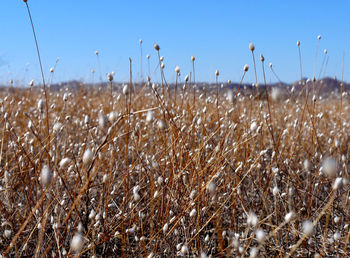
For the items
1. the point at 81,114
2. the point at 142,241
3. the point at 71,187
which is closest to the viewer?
the point at 142,241

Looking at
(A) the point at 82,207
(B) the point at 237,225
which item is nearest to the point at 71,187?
(A) the point at 82,207

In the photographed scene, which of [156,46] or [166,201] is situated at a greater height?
[156,46]

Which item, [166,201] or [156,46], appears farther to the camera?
[166,201]

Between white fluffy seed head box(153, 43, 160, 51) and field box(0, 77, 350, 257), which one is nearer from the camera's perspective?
field box(0, 77, 350, 257)

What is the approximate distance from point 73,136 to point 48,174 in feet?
6.92

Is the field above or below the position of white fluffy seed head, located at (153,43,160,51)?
below

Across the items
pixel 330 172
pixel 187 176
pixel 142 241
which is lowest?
pixel 142 241

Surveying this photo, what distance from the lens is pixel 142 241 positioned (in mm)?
1182

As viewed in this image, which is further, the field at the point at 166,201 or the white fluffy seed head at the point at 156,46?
the white fluffy seed head at the point at 156,46

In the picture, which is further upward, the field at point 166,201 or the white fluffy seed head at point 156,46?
the white fluffy seed head at point 156,46

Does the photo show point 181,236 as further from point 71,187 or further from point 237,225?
point 71,187

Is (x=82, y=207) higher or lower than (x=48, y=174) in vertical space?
lower

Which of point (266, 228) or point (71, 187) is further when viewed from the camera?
point (71, 187)

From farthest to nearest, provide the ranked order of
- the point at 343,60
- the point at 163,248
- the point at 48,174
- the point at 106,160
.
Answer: the point at 106,160, the point at 343,60, the point at 163,248, the point at 48,174
